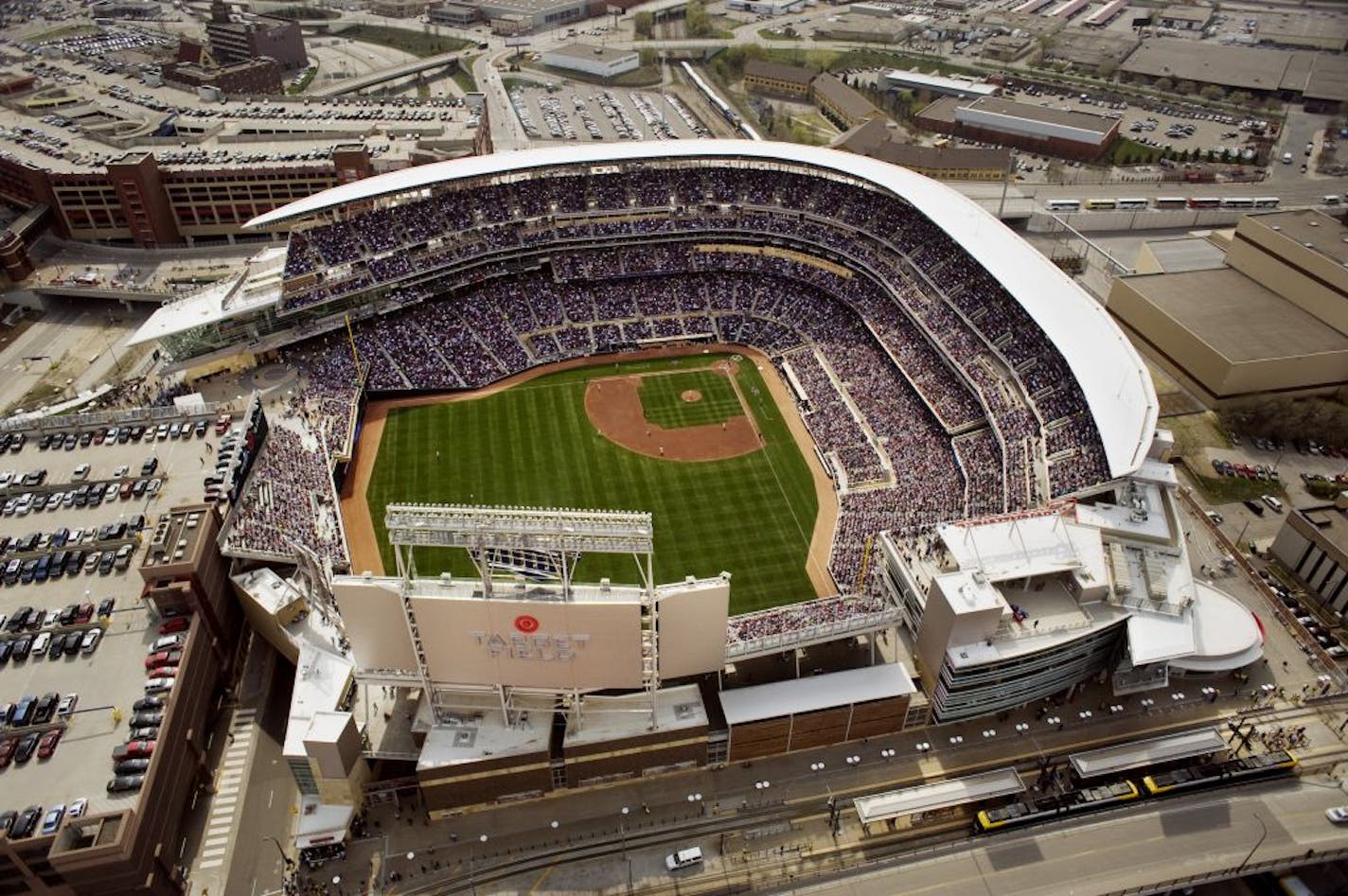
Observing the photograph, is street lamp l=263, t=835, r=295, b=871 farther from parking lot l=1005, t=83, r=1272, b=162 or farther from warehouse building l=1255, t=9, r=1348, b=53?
warehouse building l=1255, t=9, r=1348, b=53

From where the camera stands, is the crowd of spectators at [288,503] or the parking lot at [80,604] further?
the crowd of spectators at [288,503]

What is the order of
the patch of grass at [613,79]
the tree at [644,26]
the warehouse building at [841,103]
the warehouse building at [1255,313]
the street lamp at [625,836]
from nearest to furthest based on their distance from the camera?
→ the street lamp at [625,836] → the warehouse building at [1255,313] → the warehouse building at [841,103] → the patch of grass at [613,79] → the tree at [644,26]

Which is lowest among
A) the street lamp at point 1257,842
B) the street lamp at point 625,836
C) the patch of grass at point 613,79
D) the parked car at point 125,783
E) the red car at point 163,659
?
the street lamp at point 1257,842

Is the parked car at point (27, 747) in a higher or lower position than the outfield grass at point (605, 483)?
higher

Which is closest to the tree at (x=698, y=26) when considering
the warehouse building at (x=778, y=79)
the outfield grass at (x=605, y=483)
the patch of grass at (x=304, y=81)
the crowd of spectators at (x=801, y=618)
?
the warehouse building at (x=778, y=79)

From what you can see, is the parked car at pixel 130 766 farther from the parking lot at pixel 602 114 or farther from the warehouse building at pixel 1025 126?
the warehouse building at pixel 1025 126

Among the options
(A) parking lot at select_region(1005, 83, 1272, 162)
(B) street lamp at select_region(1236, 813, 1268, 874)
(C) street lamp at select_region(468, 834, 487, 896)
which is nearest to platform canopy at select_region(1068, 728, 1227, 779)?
(B) street lamp at select_region(1236, 813, 1268, 874)

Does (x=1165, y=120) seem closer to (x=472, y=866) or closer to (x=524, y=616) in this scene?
(x=524, y=616)
